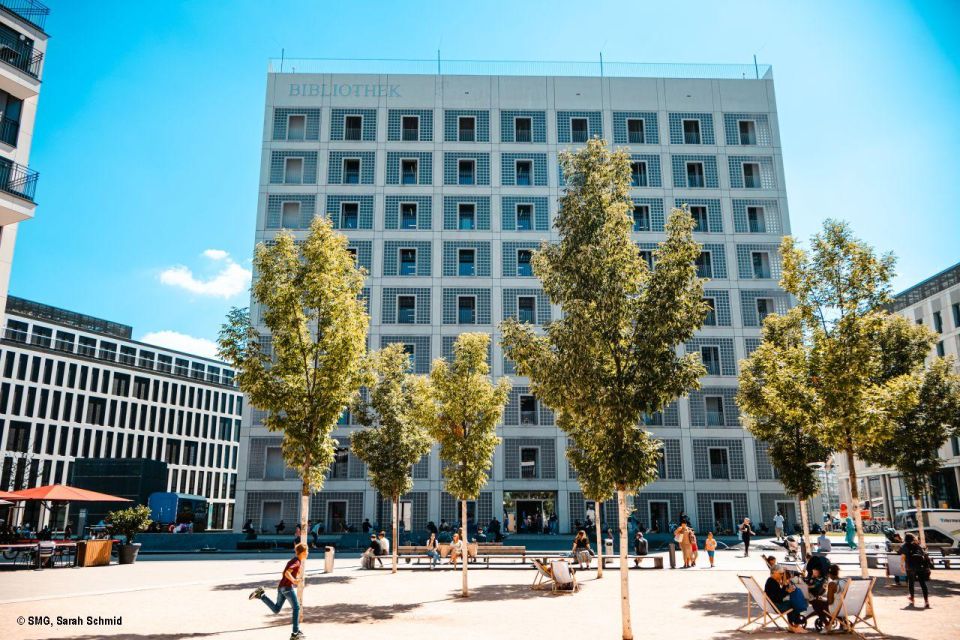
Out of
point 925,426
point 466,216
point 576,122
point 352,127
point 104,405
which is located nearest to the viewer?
point 925,426

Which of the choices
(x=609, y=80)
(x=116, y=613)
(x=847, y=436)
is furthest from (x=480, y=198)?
(x=116, y=613)

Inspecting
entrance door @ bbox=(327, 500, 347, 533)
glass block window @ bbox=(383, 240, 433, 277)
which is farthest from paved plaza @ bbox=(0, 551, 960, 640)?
glass block window @ bbox=(383, 240, 433, 277)

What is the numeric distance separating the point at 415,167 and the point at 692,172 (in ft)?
64.4

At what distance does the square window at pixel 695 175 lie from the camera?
47.1 meters

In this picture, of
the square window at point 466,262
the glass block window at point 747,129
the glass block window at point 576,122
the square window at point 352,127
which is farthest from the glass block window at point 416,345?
the glass block window at point 747,129

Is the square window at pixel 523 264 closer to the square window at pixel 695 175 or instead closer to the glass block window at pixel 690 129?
the square window at pixel 695 175

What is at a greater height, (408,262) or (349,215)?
(349,215)

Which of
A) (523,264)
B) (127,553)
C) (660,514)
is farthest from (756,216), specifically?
(127,553)

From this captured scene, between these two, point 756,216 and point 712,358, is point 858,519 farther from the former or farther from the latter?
point 756,216

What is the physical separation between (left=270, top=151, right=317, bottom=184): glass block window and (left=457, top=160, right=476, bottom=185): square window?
998 cm

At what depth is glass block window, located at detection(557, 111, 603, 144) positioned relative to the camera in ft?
156

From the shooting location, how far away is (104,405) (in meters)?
75.8

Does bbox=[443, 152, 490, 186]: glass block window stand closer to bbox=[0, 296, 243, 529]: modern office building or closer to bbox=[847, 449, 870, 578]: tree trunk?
bbox=[0, 296, 243, 529]: modern office building

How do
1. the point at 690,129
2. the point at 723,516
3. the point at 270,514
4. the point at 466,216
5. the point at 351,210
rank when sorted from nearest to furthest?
the point at 270,514
the point at 723,516
the point at 351,210
the point at 466,216
the point at 690,129
